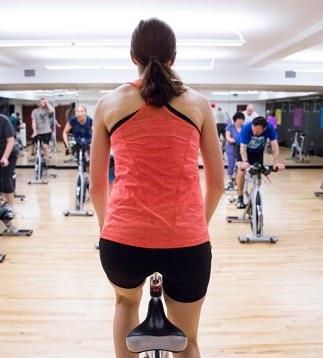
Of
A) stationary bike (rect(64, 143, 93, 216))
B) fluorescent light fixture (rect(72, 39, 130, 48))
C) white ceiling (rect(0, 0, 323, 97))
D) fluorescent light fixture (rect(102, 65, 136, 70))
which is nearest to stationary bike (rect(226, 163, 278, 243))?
white ceiling (rect(0, 0, 323, 97))

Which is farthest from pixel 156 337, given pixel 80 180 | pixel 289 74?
pixel 289 74

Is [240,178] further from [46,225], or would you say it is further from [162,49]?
[162,49]

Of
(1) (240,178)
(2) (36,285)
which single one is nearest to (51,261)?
(2) (36,285)

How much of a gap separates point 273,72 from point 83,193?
5.05 meters

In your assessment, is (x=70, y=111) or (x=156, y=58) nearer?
(x=156, y=58)

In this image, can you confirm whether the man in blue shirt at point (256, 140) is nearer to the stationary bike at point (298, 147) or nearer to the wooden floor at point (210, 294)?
the wooden floor at point (210, 294)

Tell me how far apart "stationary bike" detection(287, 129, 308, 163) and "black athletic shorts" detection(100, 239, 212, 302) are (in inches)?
447

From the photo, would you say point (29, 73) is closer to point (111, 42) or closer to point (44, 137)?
point (44, 137)

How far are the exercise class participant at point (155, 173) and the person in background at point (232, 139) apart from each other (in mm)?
6212

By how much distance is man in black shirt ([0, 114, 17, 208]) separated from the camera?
4.70m

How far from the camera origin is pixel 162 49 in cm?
126

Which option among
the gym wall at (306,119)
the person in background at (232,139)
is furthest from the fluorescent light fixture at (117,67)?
the gym wall at (306,119)

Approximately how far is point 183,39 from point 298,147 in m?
7.46

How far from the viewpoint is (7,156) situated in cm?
468
